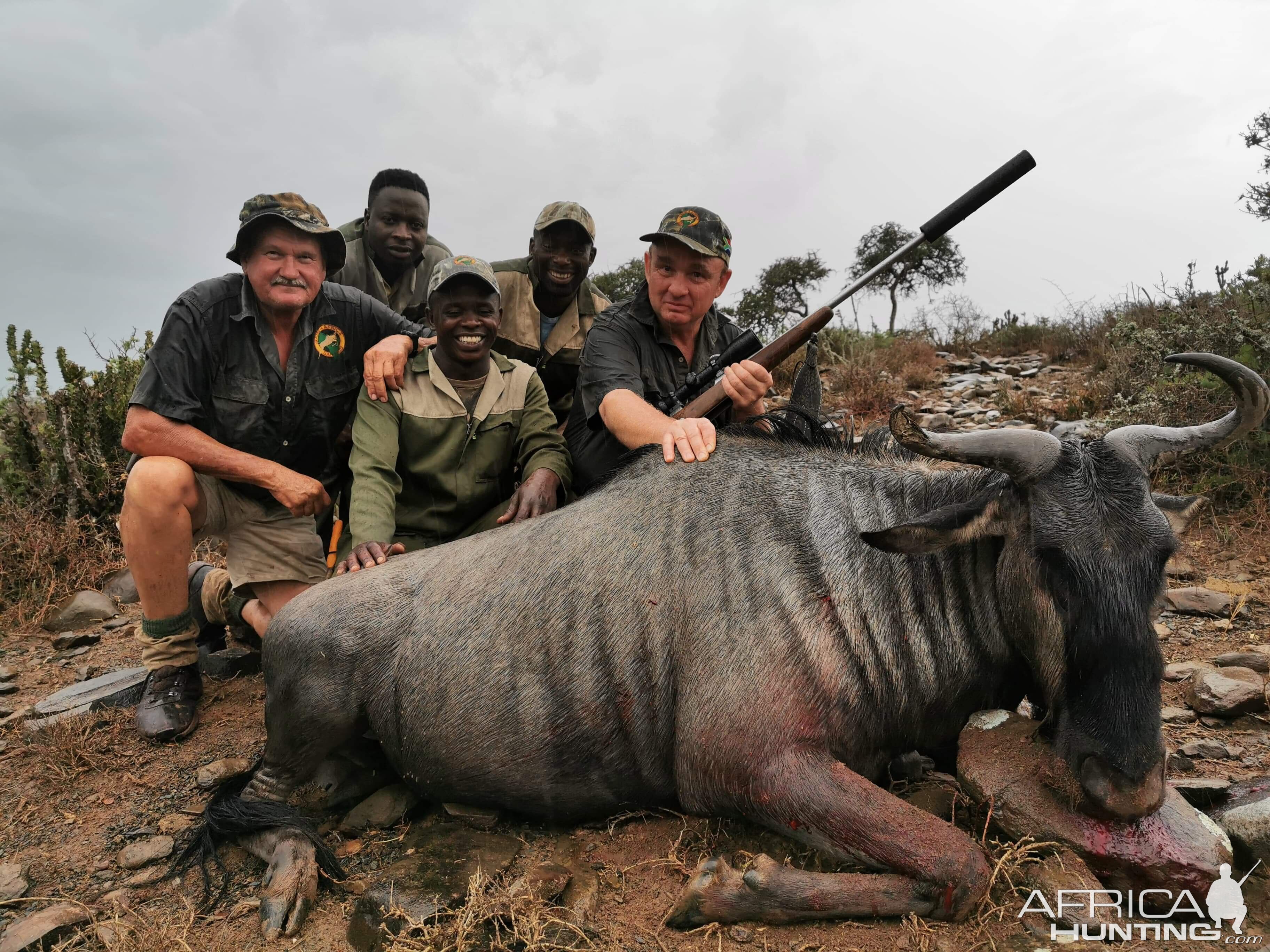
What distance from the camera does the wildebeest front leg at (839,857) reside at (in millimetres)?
2785

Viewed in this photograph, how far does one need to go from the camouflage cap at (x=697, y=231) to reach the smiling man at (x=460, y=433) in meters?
1.09

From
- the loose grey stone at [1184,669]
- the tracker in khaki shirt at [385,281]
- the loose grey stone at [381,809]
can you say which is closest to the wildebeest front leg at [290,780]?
the loose grey stone at [381,809]

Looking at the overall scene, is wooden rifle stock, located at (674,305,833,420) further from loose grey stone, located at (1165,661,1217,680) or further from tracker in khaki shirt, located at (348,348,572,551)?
loose grey stone, located at (1165,661,1217,680)

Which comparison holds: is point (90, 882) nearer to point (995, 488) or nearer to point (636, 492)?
point (636, 492)

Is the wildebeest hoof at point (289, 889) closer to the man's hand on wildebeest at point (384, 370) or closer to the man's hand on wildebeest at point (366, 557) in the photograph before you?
the man's hand on wildebeest at point (366, 557)

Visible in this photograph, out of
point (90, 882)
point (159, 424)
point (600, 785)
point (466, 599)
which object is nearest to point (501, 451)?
point (466, 599)

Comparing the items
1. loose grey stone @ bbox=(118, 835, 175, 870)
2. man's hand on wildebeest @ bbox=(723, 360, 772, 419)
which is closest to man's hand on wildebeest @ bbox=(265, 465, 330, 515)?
loose grey stone @ bbox=(118, 835, 175, 870)

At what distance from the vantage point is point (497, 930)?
117 inches

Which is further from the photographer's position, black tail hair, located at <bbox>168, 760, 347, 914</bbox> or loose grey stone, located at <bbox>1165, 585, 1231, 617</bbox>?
loose grey stone, located at <bbox>1165, 585, 1231, 617</bbox>

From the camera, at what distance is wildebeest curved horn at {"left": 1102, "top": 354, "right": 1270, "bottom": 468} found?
2977 millimetres

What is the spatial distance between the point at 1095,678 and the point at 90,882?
403 centimetres

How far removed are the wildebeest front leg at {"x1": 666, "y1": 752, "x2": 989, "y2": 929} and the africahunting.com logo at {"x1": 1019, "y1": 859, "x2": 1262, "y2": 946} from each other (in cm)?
25

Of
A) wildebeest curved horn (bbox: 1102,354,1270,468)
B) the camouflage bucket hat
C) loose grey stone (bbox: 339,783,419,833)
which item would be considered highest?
the camouflage bucket hat

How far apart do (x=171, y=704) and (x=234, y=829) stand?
4.89 feet
